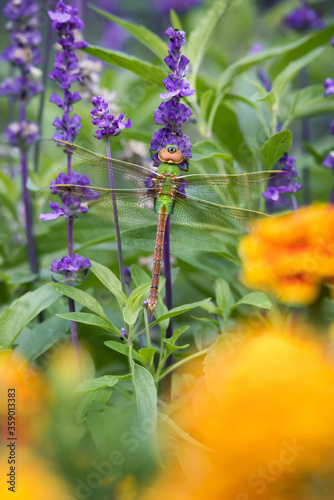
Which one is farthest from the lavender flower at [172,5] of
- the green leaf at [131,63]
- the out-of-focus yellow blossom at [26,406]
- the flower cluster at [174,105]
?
the out-of-focus yellow blossom at [26,406]

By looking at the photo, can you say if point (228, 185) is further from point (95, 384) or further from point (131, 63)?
A: point (95, 384)

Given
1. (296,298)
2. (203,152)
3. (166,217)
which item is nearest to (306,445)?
(296,298)

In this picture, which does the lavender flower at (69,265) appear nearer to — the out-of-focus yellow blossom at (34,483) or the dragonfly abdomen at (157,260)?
the dragonfly abdomen at (157,260)

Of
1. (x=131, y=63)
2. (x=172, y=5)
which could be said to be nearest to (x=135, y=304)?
(x=131, y=63)

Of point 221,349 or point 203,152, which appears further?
point 203,152

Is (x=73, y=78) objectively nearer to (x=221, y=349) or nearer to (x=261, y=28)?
(x=221, y=349)

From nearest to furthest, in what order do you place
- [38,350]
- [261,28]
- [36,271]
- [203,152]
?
[38,350]
[203,152]
[36,271]
[261,28]
